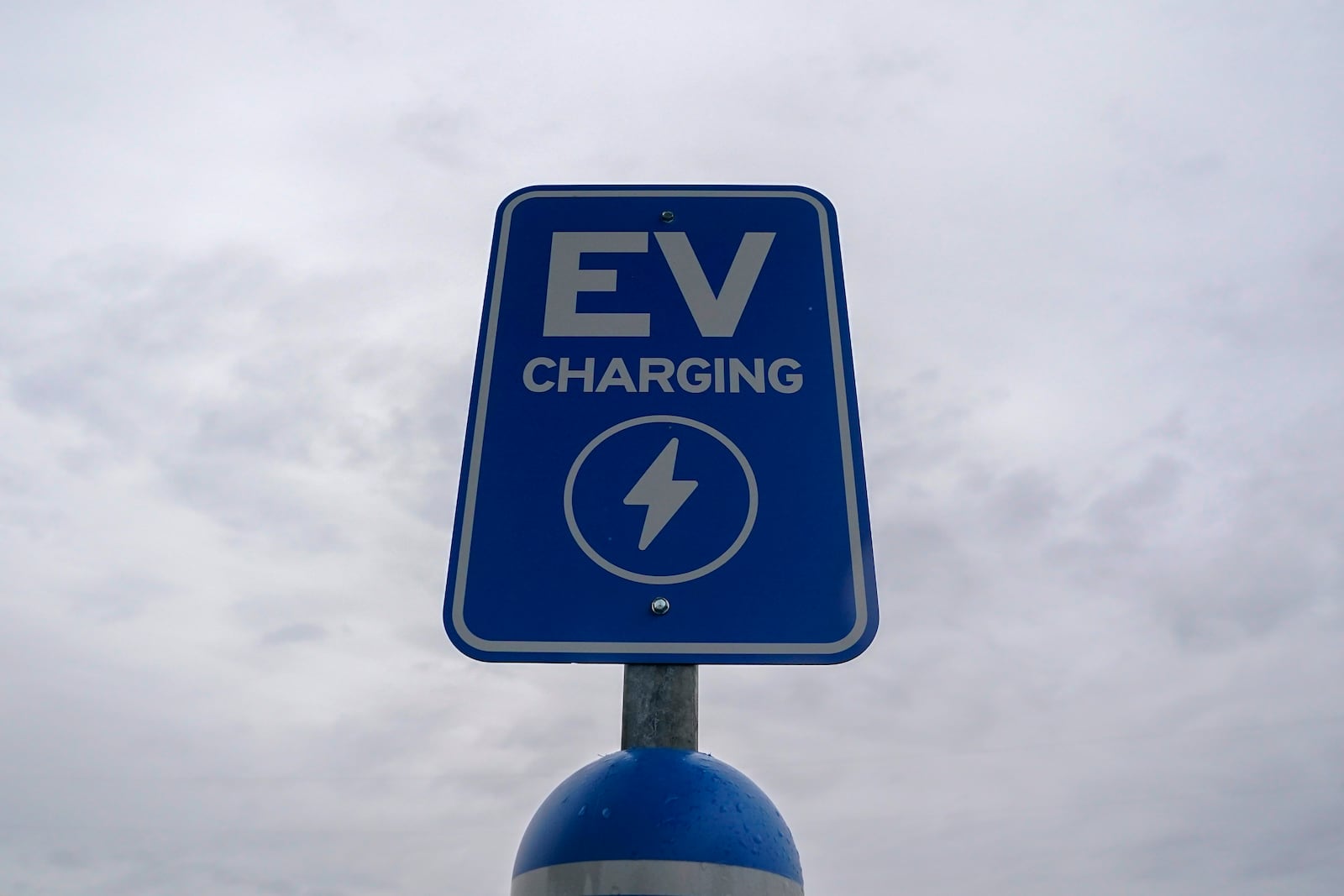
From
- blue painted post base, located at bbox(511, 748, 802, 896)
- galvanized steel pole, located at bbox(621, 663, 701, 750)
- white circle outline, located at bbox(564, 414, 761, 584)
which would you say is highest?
white circle outline, located at bbox(564, 414, 761, 584)

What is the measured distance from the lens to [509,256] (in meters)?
1.94

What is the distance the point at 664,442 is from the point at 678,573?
25 centimetres

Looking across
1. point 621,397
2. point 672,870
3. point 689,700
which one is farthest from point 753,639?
point 621,397

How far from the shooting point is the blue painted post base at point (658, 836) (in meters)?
1.19

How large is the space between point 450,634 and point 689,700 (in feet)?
1.31

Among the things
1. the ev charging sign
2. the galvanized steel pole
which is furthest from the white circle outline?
Result: the galvanized steel pole

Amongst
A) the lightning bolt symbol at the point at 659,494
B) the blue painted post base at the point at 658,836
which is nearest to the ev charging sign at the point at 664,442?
the lightning bolt symbol at the point at 659,494

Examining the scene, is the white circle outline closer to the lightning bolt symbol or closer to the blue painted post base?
the lightning bolt symbol

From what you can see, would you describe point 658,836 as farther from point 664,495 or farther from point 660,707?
point 664,495

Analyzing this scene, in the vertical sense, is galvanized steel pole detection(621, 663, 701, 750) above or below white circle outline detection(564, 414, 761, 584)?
below

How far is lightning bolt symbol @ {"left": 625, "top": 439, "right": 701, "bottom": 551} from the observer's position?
156 cm

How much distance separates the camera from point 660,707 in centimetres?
143

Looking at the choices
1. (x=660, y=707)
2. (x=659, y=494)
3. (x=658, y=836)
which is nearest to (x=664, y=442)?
(x=659, y=494)

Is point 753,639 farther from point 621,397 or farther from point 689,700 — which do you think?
point 621,397
